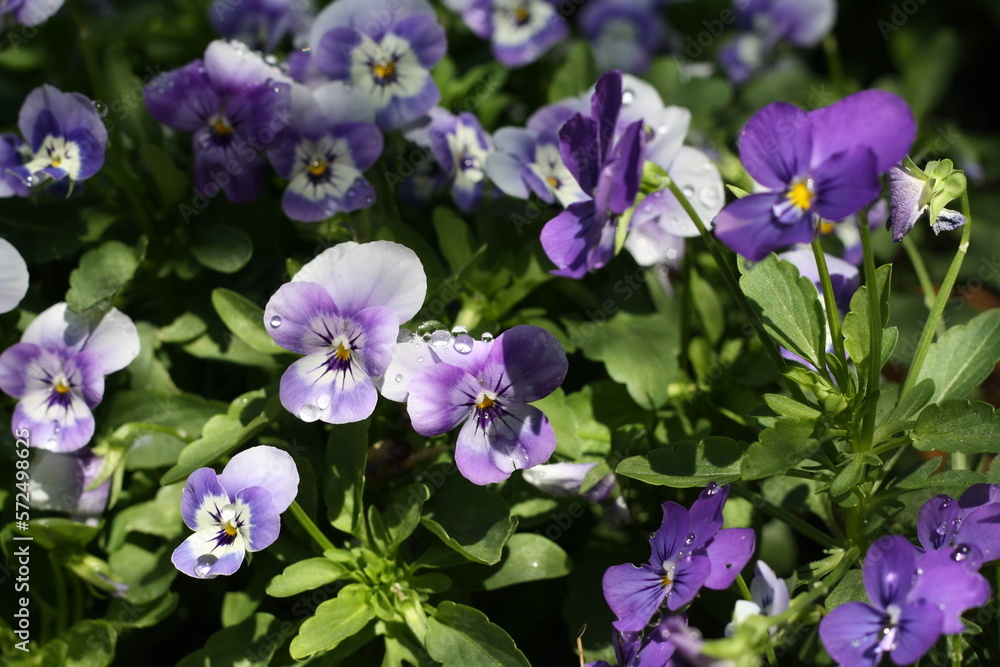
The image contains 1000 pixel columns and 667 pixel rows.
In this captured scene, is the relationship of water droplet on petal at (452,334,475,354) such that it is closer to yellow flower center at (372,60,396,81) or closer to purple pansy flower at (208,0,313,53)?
yellow flower center at (372,60,396,81)

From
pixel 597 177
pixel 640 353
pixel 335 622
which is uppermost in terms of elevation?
pixel 597 177

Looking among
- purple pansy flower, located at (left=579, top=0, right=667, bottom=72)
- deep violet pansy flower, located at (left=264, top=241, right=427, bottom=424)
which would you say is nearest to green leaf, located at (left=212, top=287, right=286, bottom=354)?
deep violet pansy flower, located at (left=264, top=241, right=427, bottom=424)

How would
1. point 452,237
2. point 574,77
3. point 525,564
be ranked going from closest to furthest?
1. point 525,564
2. point 452,237
3. point 574,77

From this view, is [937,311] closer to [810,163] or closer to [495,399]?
[810,163]

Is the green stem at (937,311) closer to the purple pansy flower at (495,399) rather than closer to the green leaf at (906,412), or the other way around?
the green leaf at (906,412)

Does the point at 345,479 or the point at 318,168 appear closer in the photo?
the point at 345,479

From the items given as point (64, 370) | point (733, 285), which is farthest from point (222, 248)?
point (733, 285)

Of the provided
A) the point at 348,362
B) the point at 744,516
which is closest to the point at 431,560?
the point at 348,362
